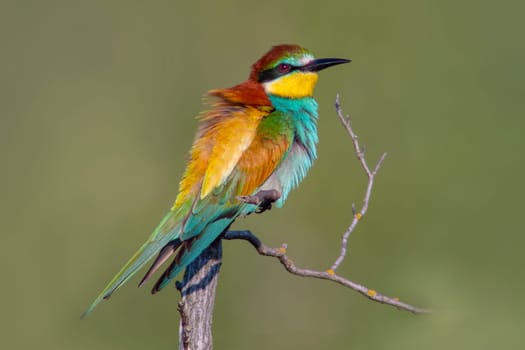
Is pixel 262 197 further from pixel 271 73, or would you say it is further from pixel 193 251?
pixel 271 73

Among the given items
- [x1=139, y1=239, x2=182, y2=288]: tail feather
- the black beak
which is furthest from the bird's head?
[x1=139, y1=239, x2=182, y2=288]: tail feather

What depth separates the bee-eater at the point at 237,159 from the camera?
3.09m

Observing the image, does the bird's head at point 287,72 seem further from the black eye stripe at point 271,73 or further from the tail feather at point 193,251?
the tail feather at point 193,251

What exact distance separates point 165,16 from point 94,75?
0.69 meters

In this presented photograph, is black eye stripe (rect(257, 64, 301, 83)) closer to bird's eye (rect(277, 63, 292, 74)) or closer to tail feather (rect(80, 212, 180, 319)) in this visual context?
bird's eye (rect(277, 63, 292, 74))

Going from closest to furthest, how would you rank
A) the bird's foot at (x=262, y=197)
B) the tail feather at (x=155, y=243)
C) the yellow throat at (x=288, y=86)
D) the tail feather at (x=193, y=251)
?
1. the bird's foot at (x=262, y=197)
2. the tail feather at (x=193, y=251)
3. the tail feather at (x=155, y=243)
4. the yellow throat at (x=288, y=86)

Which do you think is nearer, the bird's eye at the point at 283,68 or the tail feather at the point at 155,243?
the tail feather at the point at 155,243

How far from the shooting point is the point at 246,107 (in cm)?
343

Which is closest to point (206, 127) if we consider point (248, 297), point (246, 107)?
point (246, 107)

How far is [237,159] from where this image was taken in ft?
10.8

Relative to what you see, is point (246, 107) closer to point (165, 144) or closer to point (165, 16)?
point (165, 144)

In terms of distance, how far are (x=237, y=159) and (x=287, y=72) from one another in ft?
1.83

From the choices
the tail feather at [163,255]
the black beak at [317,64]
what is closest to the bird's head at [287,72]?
the black beak at [317,64]

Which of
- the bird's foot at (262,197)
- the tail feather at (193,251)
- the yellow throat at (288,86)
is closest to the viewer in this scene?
the bird's foot at (262,197)
